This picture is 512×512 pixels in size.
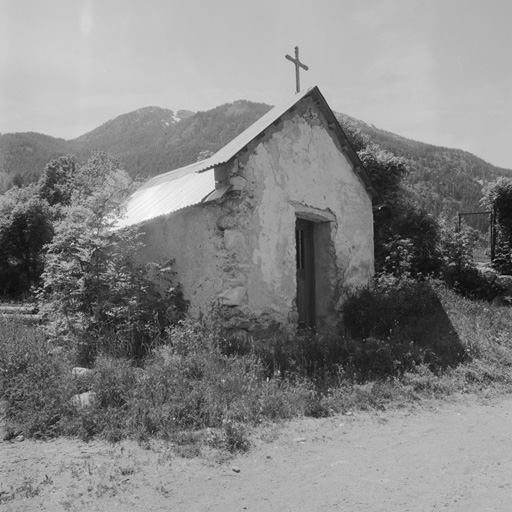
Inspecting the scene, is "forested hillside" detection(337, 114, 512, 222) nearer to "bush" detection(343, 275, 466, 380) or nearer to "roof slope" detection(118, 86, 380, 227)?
"roof slope" detection(118, 86, 380, 227)

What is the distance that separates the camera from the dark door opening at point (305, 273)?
1066cm

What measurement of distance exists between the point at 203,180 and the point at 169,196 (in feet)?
3.46

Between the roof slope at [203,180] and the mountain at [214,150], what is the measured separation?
18.0m

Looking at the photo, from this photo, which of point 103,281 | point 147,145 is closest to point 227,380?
point 103,281

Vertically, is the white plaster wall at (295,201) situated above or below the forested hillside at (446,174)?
below

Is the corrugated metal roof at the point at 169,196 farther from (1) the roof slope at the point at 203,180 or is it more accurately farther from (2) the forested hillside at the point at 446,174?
(2) the forested hillside at the point at 446,174

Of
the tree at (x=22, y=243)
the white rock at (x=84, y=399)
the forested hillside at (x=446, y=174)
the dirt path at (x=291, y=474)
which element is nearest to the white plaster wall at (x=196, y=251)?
the white rock at (x=84, y=399)

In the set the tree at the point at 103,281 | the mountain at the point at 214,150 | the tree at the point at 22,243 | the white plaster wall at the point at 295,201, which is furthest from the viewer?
the mountain at the point at 214,150

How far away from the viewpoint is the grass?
5207 mm

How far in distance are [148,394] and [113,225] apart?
4511 mm

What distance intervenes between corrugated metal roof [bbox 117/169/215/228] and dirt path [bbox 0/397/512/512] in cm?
478

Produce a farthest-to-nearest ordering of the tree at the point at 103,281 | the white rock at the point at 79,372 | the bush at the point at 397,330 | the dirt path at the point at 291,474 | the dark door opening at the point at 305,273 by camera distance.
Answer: the dark door opening at the point at 305,273 → the tree at the point at 103,281 → the bush at the point at 397,330 → the white rock at the point at 79,372 → the dirt path at the point at 291,474

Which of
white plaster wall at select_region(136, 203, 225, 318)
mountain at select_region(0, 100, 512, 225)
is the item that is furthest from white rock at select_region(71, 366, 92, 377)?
mountain at select_region(0, 100, 512, 225)

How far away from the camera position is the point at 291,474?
4309 mm
